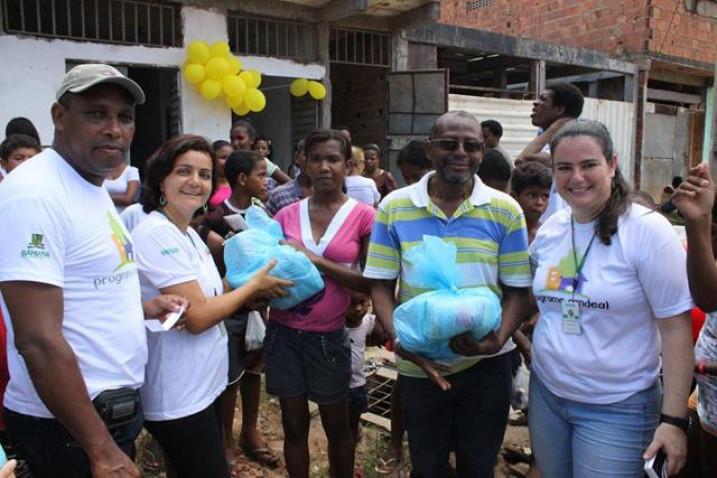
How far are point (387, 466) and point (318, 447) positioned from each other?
0.46 m

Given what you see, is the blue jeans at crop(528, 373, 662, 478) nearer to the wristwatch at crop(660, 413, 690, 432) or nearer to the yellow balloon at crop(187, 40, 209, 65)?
the wristwatch at crop(660, 413, 690, 432)

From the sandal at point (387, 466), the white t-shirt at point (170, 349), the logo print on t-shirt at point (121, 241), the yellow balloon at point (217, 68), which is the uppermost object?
the yellow balloon at point (217, 68)

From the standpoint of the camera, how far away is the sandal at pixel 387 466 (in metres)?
3.32

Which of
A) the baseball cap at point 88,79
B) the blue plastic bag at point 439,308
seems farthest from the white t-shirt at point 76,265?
the blue plastic bag at point 439,308

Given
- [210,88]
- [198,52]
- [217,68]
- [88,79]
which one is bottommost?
[88,79]

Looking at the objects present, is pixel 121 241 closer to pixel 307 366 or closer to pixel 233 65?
pixel 307 366

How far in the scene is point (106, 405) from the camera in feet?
5.28

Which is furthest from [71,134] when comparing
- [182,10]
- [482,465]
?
[182,10]

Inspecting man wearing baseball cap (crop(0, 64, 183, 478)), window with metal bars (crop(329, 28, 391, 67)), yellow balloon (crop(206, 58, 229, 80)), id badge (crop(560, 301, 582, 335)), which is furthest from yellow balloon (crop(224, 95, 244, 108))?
id badge (crop(560, 301, 582, 335))

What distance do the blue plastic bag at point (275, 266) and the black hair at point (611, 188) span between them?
1076 millimetres

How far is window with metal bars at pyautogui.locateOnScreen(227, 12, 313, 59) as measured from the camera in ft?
26.0

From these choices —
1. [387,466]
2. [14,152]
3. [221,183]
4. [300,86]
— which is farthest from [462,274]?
[300,86]

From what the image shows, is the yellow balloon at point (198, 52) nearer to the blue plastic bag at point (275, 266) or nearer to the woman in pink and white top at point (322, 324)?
the woman in pink and white top at point (322, 324)

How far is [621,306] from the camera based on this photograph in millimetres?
1815
